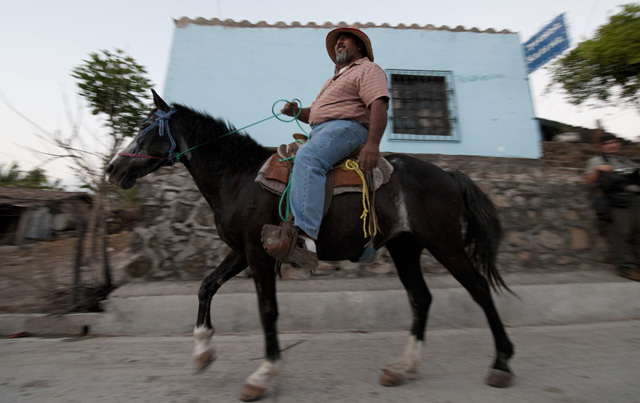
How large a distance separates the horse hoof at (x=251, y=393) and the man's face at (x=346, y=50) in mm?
2374

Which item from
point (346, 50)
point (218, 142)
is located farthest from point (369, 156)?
point (218, 142)

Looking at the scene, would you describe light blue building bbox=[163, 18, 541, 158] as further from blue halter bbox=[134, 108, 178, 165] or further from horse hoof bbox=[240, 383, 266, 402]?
horse hoof bbox=[240, 383, 266, 402]

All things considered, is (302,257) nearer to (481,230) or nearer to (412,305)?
(412,305)

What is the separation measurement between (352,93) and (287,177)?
0.77 m

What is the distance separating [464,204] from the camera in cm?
271

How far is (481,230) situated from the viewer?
2.65 metres

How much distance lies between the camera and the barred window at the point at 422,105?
6.03 meters

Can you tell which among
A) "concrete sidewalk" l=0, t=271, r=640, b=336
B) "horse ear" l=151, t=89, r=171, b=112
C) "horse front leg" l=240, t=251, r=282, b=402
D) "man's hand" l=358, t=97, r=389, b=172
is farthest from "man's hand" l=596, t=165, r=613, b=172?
"horse ear" l=151, t=89, r=171, b=112

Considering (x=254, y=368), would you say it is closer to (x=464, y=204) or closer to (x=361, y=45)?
(x=464, y=204)

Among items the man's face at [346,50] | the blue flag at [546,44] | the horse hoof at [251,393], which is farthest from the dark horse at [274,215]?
the blue flag at [546,44]

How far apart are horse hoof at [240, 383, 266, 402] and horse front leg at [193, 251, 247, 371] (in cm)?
47

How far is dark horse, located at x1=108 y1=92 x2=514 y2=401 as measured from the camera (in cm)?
229

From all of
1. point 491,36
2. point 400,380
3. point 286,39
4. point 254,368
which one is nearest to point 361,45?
point 400,380

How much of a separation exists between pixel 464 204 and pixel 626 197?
3.59 m
